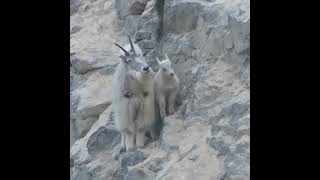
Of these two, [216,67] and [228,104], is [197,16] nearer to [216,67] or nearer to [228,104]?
[216,67]

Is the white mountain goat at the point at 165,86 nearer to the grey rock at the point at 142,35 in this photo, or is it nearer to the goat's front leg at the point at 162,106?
the goat's front leg at the point at 162,106

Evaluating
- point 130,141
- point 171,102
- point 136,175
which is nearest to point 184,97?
point 171,102

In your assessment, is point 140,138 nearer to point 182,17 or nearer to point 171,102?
point 171,102

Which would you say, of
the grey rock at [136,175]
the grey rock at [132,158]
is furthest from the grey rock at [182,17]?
the grey rock at [136,175]

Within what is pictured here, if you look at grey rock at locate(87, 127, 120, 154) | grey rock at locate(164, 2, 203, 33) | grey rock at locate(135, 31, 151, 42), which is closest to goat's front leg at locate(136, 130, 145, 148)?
grey rock at locate(87, 127, 120, 154)

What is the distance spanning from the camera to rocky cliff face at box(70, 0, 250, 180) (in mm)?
7766

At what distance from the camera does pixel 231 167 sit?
7.39 meters

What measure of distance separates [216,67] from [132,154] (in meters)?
1.68

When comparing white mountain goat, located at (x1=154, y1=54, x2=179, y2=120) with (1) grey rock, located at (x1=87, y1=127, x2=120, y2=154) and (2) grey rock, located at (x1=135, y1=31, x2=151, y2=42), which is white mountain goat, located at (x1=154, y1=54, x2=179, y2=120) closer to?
(1) grey rock, located at (x1=87, y1=127, x2=120, y2=154)

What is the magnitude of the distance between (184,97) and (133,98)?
737mm

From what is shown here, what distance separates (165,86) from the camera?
337 inches

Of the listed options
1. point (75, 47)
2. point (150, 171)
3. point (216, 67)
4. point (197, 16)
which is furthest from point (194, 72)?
point (75, 47)

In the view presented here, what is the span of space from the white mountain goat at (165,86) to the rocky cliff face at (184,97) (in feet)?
0.52

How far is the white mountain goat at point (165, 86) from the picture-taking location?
8.52 meters
